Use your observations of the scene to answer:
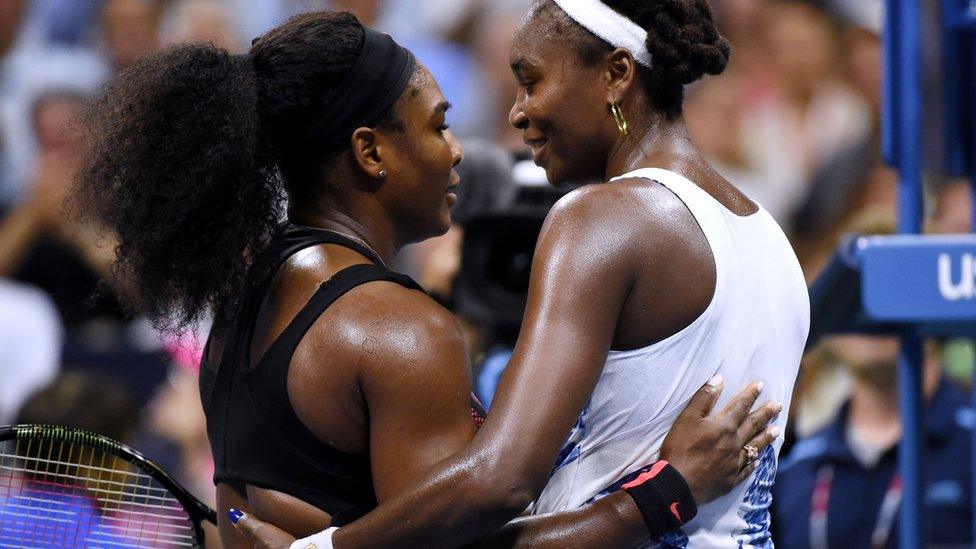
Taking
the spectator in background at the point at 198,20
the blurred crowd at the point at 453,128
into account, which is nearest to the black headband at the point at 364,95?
the blurred crowd at the point at 453,128

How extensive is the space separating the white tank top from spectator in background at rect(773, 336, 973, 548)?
2571mm

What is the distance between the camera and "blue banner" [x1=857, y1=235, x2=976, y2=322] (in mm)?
2627

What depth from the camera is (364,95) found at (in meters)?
2.02

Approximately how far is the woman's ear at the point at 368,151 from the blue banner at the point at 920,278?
1132 mm

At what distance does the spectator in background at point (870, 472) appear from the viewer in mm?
4438

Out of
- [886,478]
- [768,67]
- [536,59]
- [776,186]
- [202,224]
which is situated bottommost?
[886,478]

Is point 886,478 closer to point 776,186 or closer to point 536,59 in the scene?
point 776,186

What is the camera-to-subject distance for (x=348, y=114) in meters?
2.02

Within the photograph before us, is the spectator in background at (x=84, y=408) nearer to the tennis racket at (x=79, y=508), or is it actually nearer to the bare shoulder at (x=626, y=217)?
the tennis racket at (x=79, y=508)

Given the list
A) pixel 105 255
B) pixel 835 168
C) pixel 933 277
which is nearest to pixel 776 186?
pixel 835 168

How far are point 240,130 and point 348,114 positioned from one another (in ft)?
0.57

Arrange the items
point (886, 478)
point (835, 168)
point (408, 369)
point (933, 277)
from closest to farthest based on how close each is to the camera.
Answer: point (408, 369), point (933, 277), point (886, 478), point (835, 168)

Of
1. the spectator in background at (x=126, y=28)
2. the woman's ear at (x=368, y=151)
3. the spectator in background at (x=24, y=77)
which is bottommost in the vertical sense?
the woman's ear at (x=368, y=151)

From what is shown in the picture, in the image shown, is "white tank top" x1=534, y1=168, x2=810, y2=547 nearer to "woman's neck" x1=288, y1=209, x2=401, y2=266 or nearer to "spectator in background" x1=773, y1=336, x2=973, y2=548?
"woman's neck" x1=288, y1=209, x2=401, y2=266
